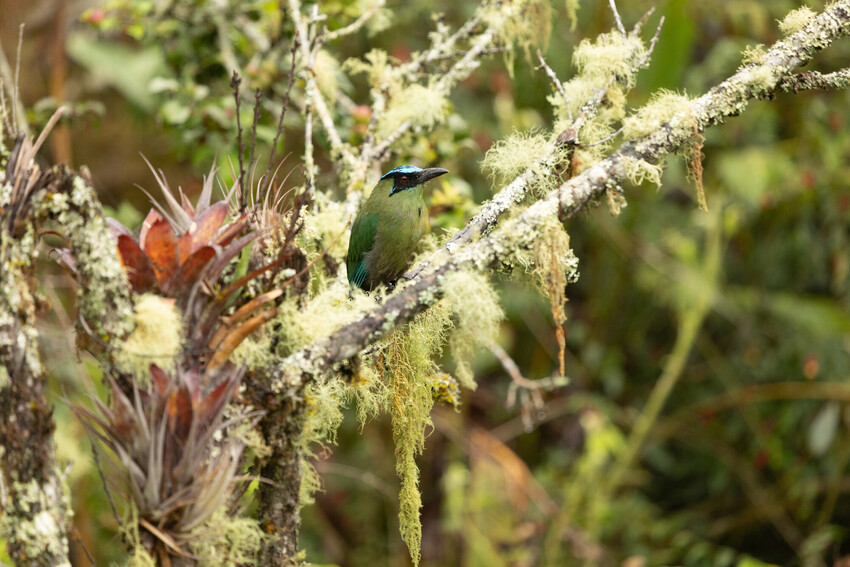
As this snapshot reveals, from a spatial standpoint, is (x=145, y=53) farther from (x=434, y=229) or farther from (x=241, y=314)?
(x=241, y=314)

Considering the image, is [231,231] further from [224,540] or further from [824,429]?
[824,429]

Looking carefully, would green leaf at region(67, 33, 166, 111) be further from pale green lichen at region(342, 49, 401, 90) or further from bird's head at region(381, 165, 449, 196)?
bird's head at region(381, 165, 449, 196)

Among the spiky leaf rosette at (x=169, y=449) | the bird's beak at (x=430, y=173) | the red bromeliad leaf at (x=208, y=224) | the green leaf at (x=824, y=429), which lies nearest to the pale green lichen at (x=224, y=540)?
the spiky leaf rosette at (x=169, y=449)

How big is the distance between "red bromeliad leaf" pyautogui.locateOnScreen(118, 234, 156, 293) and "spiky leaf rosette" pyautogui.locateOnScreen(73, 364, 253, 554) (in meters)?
0.20

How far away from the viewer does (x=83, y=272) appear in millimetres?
1367

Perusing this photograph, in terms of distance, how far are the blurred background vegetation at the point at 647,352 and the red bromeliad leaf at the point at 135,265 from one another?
2.44 m

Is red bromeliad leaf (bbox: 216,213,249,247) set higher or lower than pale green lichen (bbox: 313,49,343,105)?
lower

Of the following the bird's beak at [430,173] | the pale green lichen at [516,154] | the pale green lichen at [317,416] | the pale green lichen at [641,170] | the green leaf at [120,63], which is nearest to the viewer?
the pale green lichen at [317,416]

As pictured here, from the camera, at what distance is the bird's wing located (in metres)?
2.63

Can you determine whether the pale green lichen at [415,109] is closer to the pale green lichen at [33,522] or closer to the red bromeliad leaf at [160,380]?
the red bromeliad leaf at [160,380]

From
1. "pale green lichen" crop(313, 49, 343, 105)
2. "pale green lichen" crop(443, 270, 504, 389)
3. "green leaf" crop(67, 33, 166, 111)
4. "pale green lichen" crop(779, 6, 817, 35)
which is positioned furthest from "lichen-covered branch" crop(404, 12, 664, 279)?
"green leaf" crop(67, 33, 166, 111)

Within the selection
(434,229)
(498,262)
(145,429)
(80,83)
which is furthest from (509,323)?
(145,429)

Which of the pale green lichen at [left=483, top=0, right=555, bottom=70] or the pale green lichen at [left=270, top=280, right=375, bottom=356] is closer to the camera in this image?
the pale green lichen at [left=270, top=280, right=375, bottom=356]

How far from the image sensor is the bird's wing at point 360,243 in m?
2.63
